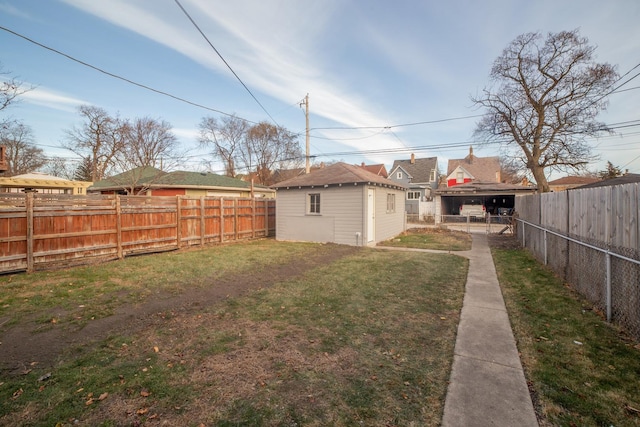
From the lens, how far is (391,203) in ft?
52.0

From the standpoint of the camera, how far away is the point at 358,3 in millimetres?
10852

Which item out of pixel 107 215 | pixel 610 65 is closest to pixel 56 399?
pixel 107 215

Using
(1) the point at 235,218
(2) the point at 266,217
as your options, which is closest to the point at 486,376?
(1) the point at 235,218

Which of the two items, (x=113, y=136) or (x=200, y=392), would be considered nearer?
(x=200, y=392)

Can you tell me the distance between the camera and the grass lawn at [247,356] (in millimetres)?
2523

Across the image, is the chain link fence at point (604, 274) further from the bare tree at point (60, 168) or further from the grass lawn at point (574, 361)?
the bare tree at point (60, 168)

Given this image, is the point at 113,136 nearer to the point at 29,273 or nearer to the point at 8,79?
the point at 8,79

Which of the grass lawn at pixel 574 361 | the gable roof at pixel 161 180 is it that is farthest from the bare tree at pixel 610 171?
the gable roof at pixel 161 180

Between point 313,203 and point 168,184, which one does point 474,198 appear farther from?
point 168,184

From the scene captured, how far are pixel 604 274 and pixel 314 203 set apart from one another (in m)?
10.6

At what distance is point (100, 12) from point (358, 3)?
8327 millimetres

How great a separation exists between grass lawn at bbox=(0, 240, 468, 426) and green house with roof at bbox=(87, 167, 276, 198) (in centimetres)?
1508

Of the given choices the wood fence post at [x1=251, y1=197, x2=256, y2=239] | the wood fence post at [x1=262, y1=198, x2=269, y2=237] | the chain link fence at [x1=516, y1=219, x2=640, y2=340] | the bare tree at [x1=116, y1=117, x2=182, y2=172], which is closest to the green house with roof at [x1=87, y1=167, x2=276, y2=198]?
the bare tree at [x1=116, y1=117, x2=182, y2=172]

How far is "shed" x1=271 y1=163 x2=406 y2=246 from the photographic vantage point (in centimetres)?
1265
